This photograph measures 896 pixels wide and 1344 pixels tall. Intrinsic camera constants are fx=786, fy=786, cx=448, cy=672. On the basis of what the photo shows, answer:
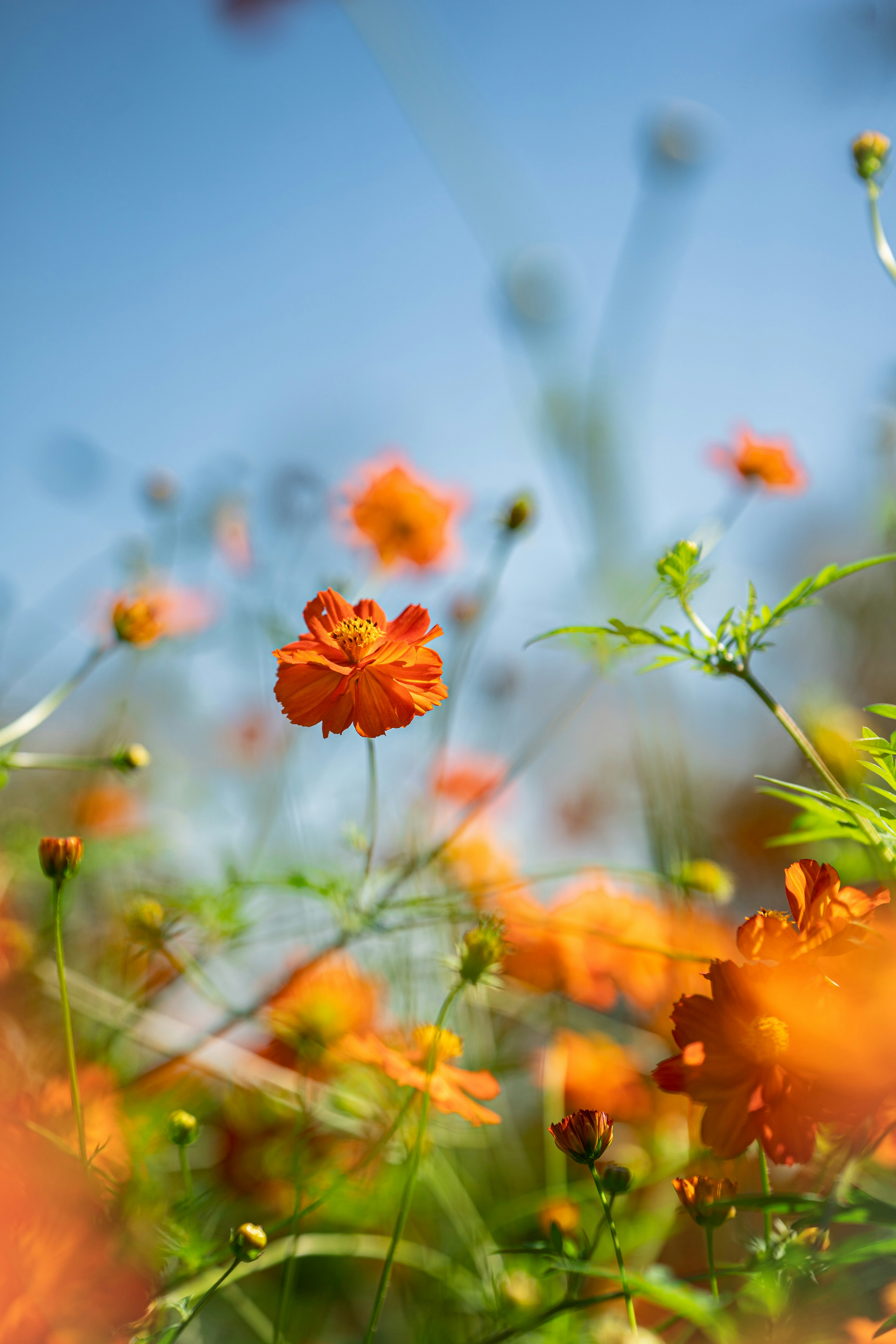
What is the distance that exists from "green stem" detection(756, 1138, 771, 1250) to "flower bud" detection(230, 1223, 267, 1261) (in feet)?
0.52

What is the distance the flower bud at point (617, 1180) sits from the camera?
0.27 meters

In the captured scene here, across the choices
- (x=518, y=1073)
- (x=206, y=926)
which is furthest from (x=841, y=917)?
(x=518, y=1073)

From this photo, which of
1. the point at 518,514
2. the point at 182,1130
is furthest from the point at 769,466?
the point at 182,1130

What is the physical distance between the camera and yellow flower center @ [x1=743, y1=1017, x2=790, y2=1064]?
24 cm

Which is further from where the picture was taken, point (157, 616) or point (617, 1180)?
point (157, 616)

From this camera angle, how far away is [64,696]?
46 centimetres

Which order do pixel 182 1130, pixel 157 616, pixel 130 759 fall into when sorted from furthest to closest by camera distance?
pixel 157 616
pixel 130 759
pixel 182 1130

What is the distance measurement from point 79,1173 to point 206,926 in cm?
22

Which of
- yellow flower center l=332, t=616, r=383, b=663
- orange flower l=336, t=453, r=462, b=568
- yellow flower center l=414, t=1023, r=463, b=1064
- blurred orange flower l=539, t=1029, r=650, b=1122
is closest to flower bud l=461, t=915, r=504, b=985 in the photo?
yellow flower center l=414, t=1023, r=463, b=1064

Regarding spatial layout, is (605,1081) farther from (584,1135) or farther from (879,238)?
(879,238)

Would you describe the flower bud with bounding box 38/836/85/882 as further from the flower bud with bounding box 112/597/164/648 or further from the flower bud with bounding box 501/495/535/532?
the flower bud with bounding box 501/495/535/532

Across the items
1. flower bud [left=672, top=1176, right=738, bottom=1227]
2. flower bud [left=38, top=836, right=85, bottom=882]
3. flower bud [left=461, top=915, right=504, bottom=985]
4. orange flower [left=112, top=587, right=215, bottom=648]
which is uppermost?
orange flower [left=112, top=587, right=215, bottom=648]

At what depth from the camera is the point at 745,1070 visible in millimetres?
245

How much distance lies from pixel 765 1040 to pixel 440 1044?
0.16 meters
